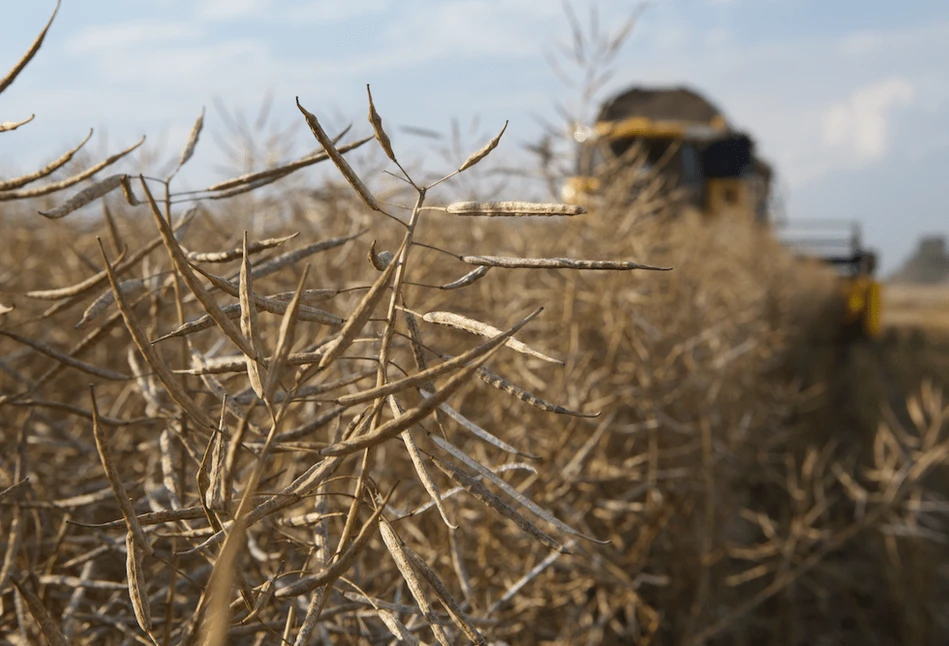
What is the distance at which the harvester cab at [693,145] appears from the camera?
30.5ft

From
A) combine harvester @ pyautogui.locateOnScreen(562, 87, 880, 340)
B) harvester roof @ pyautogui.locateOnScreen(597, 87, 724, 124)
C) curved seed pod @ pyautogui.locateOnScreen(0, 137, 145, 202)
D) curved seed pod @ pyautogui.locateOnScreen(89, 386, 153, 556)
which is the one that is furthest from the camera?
harvester roof @ pyautogui.locateOnScreen(597, 87, 724, 124)

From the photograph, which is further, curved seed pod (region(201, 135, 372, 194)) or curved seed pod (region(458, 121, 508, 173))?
curved seed pod (region(201, 135, 372, 194))

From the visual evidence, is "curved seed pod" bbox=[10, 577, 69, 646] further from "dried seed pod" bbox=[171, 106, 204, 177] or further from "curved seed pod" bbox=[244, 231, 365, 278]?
"dried seed pod" bbox=[171, 106, 204, 177]

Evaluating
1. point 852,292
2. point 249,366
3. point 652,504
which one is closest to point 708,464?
point 652,504

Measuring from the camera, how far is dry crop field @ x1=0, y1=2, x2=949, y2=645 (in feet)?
1.98

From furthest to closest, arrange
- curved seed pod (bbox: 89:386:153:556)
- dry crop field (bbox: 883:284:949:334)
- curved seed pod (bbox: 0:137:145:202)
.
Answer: dry crop field (bbox: 883:284:949:334), curved seed pod (bbox: 0:137:145:202), curved seed pod (bbox: 89:386:153:556)

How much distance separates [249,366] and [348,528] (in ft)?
0.43

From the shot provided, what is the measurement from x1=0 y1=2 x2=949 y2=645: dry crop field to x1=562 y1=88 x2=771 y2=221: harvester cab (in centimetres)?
385

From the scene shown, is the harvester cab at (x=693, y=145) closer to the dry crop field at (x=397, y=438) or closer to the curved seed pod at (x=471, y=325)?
the dry crop field at (x=397, y=438)

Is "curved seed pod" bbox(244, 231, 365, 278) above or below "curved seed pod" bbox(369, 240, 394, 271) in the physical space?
below

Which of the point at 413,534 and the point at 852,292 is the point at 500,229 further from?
the point at 852,292

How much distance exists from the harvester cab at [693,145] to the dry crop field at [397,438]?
3.85 metres

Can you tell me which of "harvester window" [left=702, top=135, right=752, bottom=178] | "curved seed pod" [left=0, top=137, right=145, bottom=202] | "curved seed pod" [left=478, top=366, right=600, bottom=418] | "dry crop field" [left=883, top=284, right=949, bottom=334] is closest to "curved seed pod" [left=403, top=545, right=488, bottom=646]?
"curved seed pod" [left=478, top=366, right=600, bottom=418]

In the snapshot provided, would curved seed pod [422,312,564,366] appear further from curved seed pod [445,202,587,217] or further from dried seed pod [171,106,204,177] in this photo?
dried seed pod [171,106,204,177]
